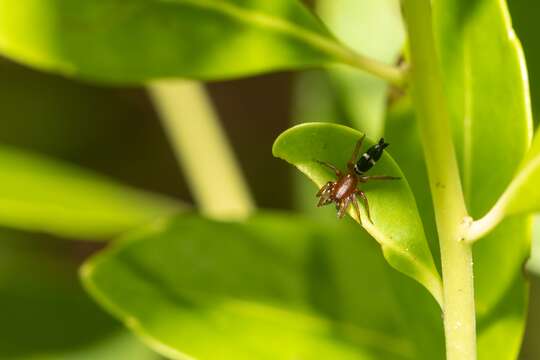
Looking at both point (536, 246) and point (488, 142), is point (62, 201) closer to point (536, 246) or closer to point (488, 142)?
point (536, 246)

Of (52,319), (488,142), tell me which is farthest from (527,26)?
(52,319)

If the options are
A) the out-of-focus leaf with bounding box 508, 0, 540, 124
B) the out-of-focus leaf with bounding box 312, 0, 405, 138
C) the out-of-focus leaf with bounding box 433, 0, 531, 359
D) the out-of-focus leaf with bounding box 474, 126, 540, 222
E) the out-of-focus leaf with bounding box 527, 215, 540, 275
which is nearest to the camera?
the out-of-focus leaf with bounding box 474, 126, 540, 222

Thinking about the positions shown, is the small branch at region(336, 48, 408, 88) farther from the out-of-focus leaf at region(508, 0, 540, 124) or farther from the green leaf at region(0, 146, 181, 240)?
the green leaf at region(0, 146, 181, 240)

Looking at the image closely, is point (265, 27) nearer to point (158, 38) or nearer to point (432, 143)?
point (158, 38)

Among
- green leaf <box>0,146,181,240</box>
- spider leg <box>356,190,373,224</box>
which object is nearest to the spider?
spider leg <box>356,190,373,224</box>

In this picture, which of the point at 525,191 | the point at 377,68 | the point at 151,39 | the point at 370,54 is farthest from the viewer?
the point at 370,54

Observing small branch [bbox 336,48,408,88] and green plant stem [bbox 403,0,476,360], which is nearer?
green plant stem [bbox 403,0,476,360]

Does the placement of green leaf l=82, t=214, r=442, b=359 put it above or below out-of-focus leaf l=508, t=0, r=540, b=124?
below

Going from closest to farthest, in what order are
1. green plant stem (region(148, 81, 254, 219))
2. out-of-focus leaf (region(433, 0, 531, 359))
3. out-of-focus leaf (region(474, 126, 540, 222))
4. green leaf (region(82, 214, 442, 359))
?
out-of-focus leaf (region(474, 126, 540, 222)) < out-of-focus leaf (region(433, 0, 531, 359)) < green leaf (region(82, 214, 442, 359)) < green plant stem (region(148, 81, 254, 219))
